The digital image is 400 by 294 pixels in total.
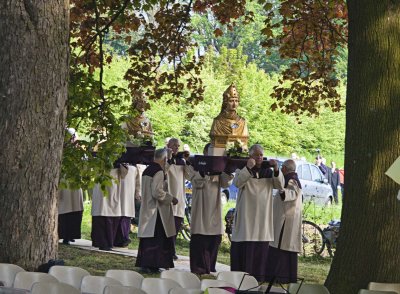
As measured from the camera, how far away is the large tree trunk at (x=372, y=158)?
540 inches

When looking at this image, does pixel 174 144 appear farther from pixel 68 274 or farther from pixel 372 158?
pixel 68 274

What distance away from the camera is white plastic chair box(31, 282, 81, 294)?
9414 mm

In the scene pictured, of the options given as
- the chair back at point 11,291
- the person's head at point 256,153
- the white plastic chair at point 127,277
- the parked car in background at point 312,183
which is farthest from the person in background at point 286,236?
the parked car in background at point 312,183

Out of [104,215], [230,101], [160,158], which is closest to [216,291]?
[160,158]

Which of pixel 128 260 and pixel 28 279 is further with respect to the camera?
pixel 128 260

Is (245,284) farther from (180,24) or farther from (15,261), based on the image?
(180,24)

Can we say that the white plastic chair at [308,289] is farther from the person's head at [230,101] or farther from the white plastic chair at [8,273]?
the person's head at [230,101]

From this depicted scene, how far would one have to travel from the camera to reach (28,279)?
1049cm

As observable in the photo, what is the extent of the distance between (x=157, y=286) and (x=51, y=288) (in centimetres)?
146

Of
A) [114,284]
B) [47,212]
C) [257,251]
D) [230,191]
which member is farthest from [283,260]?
[230,191]

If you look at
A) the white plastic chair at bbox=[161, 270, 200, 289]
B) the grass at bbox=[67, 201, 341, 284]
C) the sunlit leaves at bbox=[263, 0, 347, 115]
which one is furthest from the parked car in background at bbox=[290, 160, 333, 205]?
the white plastic chair at bbox=[161, 270, 200, 289]

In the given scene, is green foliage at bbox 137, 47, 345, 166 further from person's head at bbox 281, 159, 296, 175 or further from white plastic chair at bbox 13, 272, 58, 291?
white plastic chair at bbox 13, 272, 58, 291

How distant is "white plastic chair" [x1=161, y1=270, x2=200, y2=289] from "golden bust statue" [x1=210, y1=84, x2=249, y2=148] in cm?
749

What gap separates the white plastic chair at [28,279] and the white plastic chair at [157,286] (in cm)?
78
